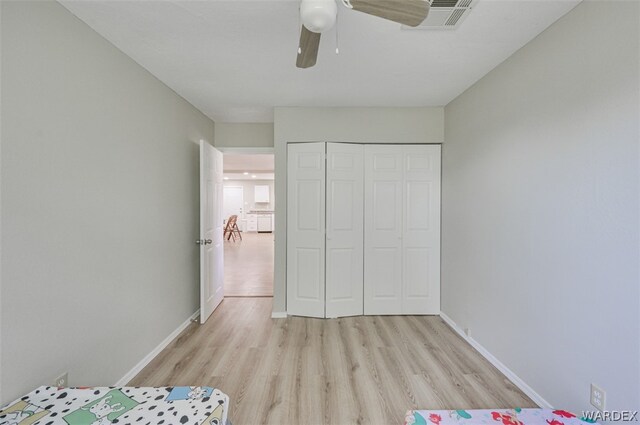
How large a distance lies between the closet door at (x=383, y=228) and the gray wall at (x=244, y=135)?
4.79ft

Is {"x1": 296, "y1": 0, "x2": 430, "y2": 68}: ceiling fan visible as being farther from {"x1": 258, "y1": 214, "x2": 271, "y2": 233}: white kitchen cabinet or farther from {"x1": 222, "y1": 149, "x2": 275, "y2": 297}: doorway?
{"x1": 258, "y1": 214, "x2": 271, "y2": 233}: white kitchen cabinet

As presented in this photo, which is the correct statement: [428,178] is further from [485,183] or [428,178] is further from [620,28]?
[620,28]

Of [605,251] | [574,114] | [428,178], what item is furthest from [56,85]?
[428,178]

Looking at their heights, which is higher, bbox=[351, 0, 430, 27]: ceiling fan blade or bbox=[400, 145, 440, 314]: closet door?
bbox=[351, 0, 430, 27]: ceiling fan blade

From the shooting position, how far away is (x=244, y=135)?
382cm

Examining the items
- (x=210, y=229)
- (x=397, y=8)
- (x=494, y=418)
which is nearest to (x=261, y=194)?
(x=210, y=229)

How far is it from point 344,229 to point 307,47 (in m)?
2.10

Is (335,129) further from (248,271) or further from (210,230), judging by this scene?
(248,271)

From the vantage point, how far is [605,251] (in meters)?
1.42

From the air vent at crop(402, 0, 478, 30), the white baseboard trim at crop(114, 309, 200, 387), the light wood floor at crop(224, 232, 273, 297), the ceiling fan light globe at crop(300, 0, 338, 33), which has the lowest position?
the white baseboard trim at crop(114, 309, 200, 387)

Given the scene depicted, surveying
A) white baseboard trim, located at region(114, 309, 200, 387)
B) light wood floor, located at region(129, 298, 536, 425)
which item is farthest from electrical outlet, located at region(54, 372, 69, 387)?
light wood floor, located at region(129, 298, 536, 425)

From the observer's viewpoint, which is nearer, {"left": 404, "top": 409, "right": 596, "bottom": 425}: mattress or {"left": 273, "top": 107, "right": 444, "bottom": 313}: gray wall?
{"left": 404, "top": 409, "right": 596, "bottom": 425}: mattress

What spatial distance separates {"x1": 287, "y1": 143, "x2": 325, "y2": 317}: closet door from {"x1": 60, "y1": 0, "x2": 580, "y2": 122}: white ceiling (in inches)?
26.4

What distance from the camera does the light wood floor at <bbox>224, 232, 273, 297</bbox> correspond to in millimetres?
4207
